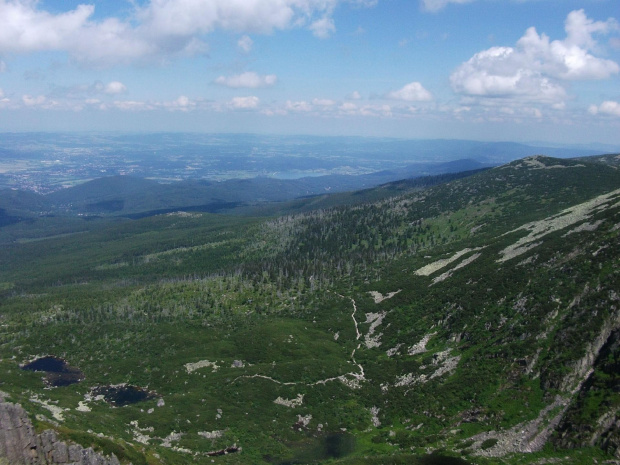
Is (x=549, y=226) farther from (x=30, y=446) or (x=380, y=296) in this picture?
(x=30, y=446)

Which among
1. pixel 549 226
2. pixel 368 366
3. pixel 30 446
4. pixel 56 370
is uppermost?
pixel 549 226

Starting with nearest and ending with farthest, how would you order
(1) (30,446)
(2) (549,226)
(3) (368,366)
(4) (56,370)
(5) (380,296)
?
1. (1) (30,446)
2. (3) (368,366)
3. (4) (56,370)
4. (2) (549,226)
5. (5) (380,296)

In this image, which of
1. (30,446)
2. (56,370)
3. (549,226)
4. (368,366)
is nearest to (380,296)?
(368,366)

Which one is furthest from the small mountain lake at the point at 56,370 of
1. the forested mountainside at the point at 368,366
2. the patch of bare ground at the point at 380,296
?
the patch of bare ground at the point at 380,296

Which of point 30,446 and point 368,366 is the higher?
point 30,446

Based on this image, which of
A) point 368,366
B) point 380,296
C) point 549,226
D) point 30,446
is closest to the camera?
point 30,446

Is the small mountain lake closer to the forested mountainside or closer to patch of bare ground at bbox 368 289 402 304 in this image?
the forested mountainside
